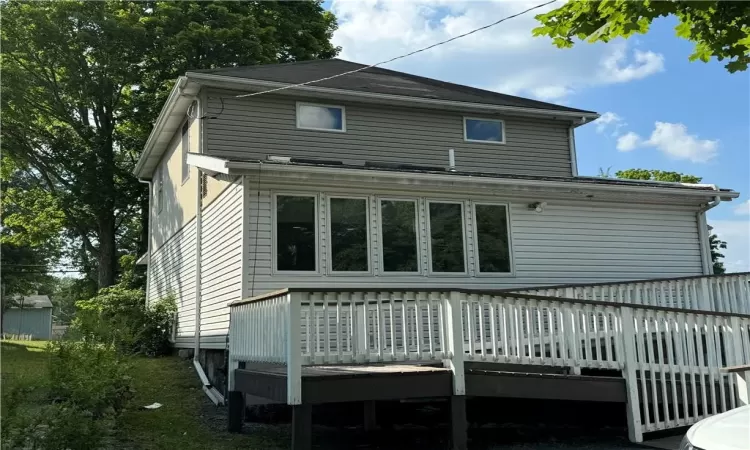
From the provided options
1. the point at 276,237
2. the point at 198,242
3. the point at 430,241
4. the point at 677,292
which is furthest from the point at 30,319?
the point at 677,292

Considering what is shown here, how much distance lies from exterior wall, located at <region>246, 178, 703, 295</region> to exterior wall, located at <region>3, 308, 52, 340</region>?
133 ft

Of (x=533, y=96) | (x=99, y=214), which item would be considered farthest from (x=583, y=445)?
(x=99, y=214)

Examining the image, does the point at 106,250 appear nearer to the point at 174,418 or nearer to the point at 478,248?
the point at 174,418

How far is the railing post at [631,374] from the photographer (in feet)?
25.0

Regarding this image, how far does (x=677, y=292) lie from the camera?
443 inches

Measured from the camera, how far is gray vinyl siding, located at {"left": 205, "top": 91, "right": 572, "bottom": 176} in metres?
13.7

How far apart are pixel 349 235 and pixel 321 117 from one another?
4648mm

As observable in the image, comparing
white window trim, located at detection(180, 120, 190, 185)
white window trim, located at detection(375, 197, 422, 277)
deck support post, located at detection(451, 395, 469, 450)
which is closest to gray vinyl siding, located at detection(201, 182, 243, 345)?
white window trim, located at detection(180, 120, 190, 185)

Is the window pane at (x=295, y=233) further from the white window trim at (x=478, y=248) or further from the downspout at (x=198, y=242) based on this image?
the downspout at (x=198, y=242)

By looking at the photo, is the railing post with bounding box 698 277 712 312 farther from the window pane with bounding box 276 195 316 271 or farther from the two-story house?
the window pane with bounding box 276 195 316 271

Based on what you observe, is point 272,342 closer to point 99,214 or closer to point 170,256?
point 170,256

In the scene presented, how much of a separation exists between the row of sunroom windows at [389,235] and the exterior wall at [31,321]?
40599 millimetres

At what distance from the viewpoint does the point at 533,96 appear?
1778 centimetres

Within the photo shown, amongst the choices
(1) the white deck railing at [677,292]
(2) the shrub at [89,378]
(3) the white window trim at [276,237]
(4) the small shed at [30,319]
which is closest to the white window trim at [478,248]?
(1) the white deck railing at [677,292]
